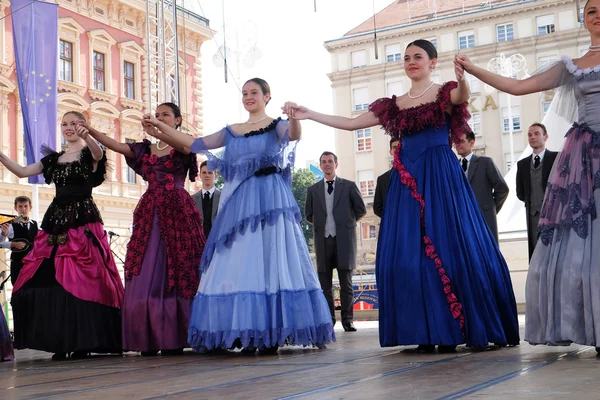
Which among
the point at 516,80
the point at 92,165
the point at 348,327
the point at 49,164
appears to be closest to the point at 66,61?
the point at 348,327

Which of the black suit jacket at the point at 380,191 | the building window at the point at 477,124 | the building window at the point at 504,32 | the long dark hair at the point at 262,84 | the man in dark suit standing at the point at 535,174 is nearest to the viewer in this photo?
the long dark hair at the point at 262,84

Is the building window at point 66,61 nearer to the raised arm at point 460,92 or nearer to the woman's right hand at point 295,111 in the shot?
the woman's right hand at point 295,111

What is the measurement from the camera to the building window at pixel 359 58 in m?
44.3

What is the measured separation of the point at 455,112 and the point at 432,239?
697mm

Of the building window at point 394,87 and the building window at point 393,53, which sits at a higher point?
the building window at point 393,53

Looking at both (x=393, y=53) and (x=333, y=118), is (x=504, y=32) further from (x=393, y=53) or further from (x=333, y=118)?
(x=333, y=118)

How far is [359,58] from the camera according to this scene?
44.5 meters

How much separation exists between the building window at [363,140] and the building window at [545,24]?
32.6 ft

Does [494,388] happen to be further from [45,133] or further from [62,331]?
[45,133]

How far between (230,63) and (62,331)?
1198cm

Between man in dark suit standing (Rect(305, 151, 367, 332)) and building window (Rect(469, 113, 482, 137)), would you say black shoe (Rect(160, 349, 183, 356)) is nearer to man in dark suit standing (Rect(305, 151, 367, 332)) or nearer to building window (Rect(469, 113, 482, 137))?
man in dark suit standing (Rect(305, 151, 367, 332))

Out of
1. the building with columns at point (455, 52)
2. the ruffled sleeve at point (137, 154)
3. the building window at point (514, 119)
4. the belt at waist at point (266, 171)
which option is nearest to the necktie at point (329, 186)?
the ruffled sleeve at point (137, 154)

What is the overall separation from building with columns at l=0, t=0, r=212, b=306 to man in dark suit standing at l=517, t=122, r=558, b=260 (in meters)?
16.5

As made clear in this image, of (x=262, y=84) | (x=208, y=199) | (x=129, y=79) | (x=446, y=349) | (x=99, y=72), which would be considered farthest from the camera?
(x=129, y=79)
